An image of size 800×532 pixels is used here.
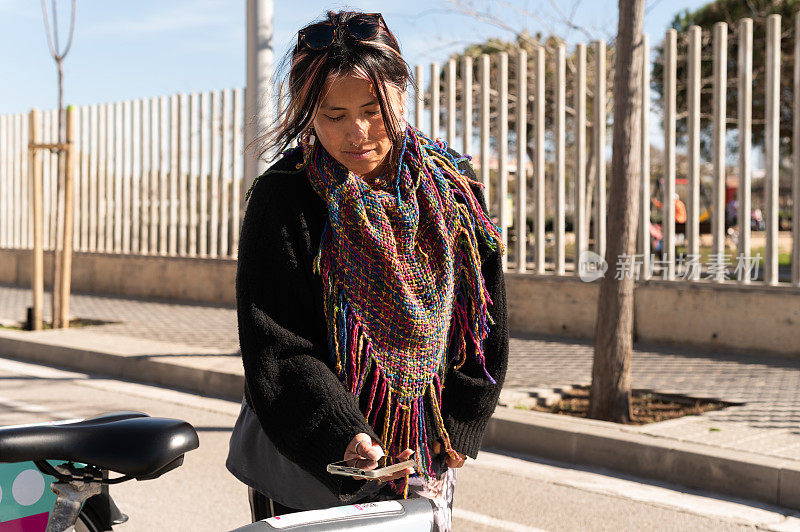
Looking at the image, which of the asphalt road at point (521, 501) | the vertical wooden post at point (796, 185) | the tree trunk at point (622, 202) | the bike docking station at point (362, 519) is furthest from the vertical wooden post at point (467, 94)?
the bike docking station at point (362, 519)

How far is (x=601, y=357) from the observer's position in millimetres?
Answer: 6105

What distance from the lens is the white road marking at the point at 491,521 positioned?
4.27m

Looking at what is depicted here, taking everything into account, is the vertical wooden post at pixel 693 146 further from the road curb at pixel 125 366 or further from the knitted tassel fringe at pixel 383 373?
the knitted tassel fringe at pixel 383 373

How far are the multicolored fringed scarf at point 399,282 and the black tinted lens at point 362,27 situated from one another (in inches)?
8.6

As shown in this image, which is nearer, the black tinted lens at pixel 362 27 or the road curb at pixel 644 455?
the black tinted lens at pixel 362 27

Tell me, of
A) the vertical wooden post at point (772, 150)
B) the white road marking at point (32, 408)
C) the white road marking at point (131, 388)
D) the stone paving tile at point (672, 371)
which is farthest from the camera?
the vertical wooden post at point (772, 150)

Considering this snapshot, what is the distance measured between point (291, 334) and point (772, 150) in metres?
7.74

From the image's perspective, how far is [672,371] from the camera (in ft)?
25.1

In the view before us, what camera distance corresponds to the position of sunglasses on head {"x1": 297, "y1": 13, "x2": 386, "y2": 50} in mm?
1785

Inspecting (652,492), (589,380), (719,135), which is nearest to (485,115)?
(719,135)

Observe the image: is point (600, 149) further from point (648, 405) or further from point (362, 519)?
point (362, 519)

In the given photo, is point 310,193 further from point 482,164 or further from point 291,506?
point 482,164

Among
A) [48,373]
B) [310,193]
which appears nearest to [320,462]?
[310,193]

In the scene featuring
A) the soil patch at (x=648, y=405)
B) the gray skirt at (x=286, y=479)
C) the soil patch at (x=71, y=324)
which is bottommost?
the soil patch at (x=648, y=405)
